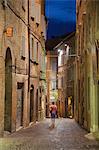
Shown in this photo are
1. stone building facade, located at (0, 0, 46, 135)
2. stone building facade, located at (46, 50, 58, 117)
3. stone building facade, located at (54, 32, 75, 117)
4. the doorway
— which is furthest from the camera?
stone building facade, located at (46, 50, 58, 117)

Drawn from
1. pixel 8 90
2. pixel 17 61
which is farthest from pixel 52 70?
pixel 8 90

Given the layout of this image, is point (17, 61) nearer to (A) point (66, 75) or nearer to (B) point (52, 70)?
(A) point (66, 75)

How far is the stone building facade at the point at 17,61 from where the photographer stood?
775 inches

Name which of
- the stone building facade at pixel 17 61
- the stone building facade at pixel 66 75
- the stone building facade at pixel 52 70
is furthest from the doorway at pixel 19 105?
the stone building facade at pixel 52 70

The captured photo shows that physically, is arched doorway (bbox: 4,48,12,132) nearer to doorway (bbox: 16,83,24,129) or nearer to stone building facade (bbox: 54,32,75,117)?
doorway (bbox: 16,83,24,129)

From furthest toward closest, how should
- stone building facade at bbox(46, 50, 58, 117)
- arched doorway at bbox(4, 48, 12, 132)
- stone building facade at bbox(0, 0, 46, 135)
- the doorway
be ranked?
stone building facade at bbox(46, 50, 58, 117), the doorway, arched doorway at bbox(4, 48, 12, 132), stone building facade at bbox(0, 0, 46, 135)

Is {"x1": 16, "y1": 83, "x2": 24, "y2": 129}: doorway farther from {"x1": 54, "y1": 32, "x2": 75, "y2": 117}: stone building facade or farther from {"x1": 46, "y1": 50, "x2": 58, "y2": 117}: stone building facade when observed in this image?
{"x1": 46, "y1": 50, "x2": 58, "y2": 117}: stone building facade

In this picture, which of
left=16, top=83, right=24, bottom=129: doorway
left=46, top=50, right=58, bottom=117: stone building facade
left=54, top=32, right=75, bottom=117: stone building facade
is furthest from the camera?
left=46, top=50, right=58, bottom=117: stone building facade

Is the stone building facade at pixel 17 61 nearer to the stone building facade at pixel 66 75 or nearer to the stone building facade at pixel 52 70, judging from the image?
the stone building facade at pixel 66 75

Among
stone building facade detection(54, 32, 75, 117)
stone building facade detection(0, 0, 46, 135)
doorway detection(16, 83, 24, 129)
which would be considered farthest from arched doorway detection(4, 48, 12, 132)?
stone building facade detection(54, 32, 75, 117)

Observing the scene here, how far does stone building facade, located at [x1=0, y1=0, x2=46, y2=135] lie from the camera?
19.7 metres

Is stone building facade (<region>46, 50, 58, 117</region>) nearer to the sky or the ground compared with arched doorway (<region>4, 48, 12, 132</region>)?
nearer to the sky

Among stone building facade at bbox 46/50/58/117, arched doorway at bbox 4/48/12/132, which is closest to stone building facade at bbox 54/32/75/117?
stone building facade at bbox 46/50/58/117

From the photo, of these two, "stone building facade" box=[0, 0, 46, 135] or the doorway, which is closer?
"stone building facade" box=[0, 0, 46, 135]
